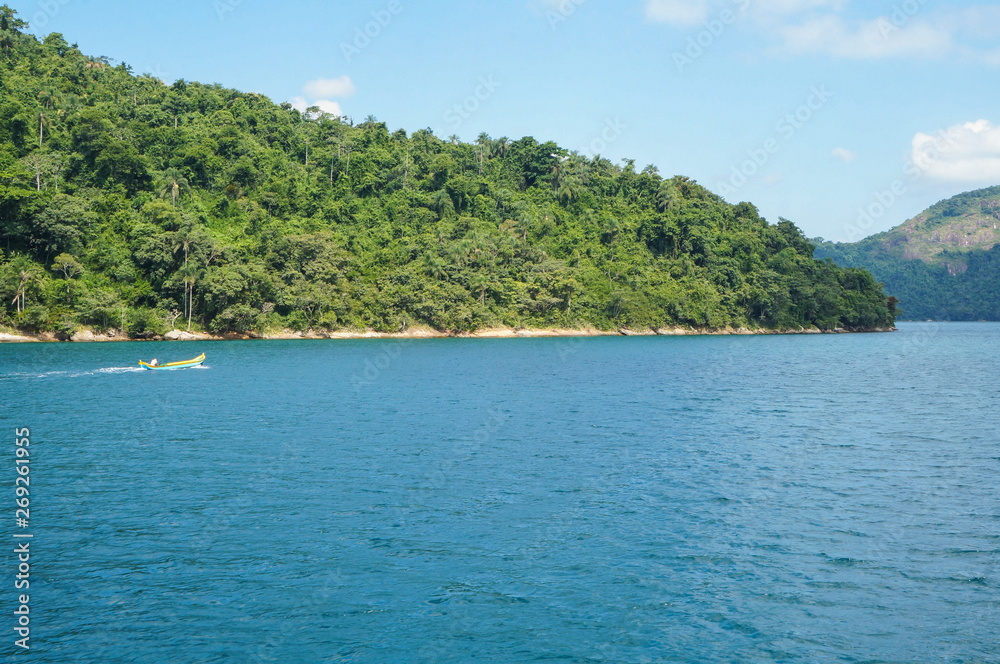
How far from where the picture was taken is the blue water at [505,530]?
12352mm

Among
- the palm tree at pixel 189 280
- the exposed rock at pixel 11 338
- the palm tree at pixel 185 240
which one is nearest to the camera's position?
the exposed rock at pixel 11 338

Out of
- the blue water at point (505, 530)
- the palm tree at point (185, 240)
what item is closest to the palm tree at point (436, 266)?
the palm tree at point (185, 240)

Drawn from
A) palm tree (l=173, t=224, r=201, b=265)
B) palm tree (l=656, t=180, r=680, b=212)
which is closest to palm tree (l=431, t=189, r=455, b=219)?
palm tree (l=656, t=180, r=680, b=212)

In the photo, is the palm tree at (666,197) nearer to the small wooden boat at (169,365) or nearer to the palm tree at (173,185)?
the palm tree at (173,185)

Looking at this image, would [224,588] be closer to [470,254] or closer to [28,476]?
[28,476]

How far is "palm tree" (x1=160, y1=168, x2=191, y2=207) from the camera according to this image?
98125 millimetres

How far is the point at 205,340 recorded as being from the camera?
3445 inches

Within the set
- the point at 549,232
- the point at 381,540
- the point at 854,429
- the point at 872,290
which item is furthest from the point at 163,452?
the point at 872,290

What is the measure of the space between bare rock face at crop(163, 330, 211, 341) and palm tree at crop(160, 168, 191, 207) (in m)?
20.8

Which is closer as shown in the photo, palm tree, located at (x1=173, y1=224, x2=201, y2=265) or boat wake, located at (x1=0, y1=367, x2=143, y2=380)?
boat wake, located at (x1=0, y1=367, x2=143, y2=380)

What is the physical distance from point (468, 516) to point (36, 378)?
1529 inches
